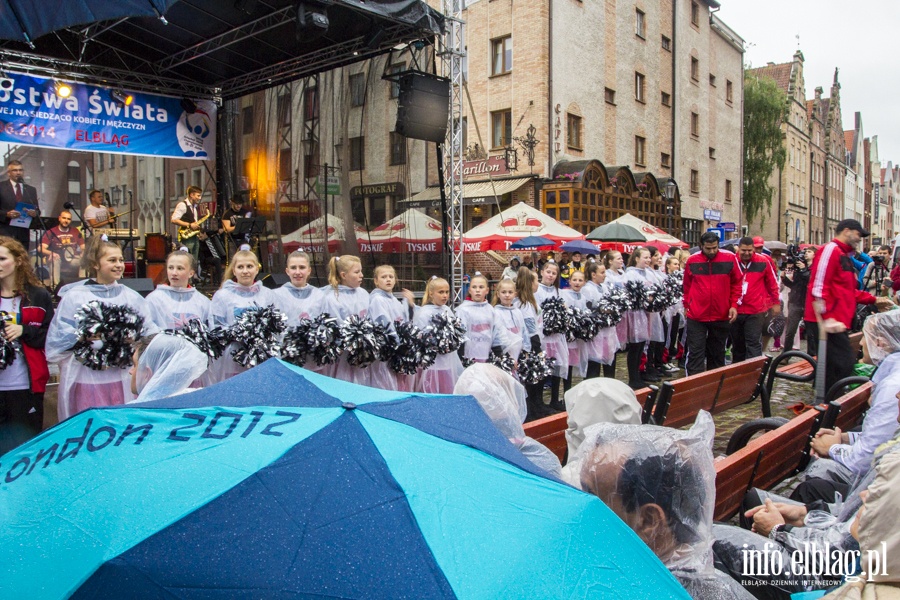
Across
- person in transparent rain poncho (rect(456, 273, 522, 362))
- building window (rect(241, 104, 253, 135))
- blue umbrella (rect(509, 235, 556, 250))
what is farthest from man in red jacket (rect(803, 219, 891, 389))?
building window (rect(241, 104, 253, 135))

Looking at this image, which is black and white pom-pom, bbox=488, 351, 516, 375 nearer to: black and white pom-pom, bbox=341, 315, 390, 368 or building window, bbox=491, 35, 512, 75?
black and white pom-pom, bbox=341, 315, 390, 368

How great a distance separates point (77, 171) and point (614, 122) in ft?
62.1

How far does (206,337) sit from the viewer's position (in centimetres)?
554

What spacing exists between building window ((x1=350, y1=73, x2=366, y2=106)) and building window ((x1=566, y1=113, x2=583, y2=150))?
12226 mm

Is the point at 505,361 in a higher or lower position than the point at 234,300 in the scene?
lower

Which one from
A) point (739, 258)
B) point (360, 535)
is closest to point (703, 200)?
point (739, 258)

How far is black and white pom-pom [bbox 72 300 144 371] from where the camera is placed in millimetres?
4922

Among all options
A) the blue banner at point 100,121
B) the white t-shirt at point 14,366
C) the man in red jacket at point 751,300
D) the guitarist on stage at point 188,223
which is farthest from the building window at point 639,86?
the white t-shirt at point 14,366

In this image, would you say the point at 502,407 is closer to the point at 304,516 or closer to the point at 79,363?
the point at 304,516

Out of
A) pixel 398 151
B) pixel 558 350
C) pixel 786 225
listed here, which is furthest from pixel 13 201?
pixel 786 225

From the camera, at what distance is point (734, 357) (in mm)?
8797

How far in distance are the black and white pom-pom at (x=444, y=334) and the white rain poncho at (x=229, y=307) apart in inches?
58.1

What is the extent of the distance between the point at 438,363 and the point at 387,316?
754mm

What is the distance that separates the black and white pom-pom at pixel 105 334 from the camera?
4922 mm
